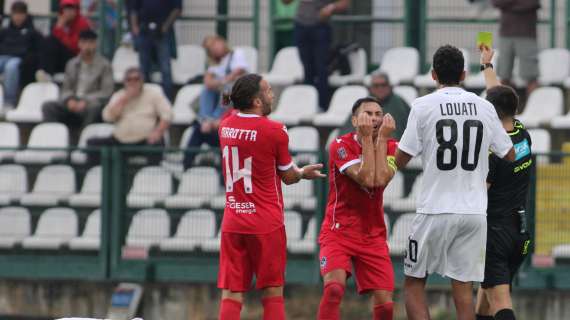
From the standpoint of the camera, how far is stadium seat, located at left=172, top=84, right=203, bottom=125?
18.0m

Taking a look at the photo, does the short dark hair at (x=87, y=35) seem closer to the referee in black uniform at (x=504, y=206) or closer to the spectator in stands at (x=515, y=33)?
the spectator in stands at (x=515, y=33)

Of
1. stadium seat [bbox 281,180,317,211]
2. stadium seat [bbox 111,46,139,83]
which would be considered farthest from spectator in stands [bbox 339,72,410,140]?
stadium seat [bbox 111,46,139,83]

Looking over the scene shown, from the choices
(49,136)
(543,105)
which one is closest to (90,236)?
(49,136)

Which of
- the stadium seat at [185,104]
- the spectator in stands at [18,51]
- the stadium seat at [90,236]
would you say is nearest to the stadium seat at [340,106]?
the stadium seat at [185,104]

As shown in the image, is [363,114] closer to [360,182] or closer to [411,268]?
[360,182]

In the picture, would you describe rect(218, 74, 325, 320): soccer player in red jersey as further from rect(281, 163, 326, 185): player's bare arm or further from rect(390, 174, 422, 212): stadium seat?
rect(390, 174, 422, 212): stadium seat

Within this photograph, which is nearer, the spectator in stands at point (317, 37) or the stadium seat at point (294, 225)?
the stadium seat at point (294, 225)

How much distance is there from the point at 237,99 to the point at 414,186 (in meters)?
4.62

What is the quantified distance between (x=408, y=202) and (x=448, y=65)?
4.90 metres

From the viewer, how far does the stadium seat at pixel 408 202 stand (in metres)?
15.0

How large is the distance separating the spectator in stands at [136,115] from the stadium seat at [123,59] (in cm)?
290

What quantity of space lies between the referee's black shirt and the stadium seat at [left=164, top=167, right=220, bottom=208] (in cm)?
508

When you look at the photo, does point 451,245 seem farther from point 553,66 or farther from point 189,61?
point 189,61

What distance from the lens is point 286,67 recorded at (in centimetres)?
1916
